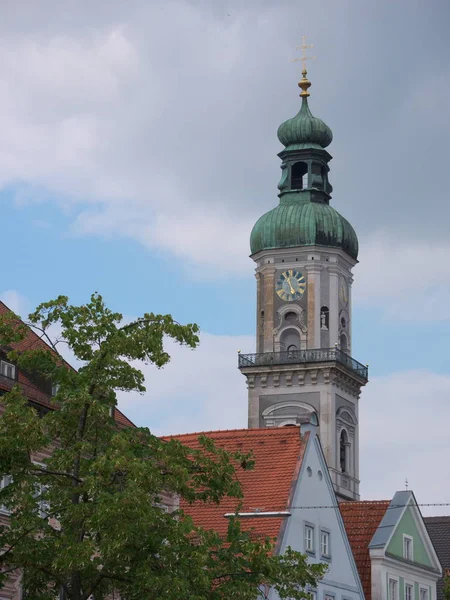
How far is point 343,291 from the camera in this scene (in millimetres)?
102562

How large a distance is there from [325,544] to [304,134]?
203 ft

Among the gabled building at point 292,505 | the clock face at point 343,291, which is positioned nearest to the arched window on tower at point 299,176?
the clock face at point 343,291

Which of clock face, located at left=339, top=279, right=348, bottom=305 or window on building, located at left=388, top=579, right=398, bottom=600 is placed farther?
clock face, located at left=339, top=279, right=348, bottom=305

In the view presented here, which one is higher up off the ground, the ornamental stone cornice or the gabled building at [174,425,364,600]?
the ornamental stone cornice

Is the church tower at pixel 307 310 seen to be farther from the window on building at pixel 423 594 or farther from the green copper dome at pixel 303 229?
the window on building at pixel 423 594

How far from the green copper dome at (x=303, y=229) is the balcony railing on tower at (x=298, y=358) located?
7.23 metres

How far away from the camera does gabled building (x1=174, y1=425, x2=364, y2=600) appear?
42750 millimetres

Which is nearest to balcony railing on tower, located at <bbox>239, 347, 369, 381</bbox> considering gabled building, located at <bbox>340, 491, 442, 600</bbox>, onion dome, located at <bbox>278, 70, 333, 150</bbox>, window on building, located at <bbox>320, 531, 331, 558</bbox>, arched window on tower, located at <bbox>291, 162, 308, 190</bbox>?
arched window on tower, located at <bbox>291, 162, 308, 190</bbox>

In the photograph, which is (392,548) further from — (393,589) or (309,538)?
(309,538)

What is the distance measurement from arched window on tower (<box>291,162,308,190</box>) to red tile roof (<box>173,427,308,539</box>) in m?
58.5

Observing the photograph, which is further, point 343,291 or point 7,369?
point 343,291

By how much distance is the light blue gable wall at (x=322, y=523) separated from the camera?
144 ft

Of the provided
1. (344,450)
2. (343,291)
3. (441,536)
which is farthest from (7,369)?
(343,291)

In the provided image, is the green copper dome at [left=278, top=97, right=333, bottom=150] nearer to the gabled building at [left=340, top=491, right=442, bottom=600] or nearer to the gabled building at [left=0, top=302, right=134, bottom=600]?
the gabled building at [left=340, top=491, right=442, bottom=600]
